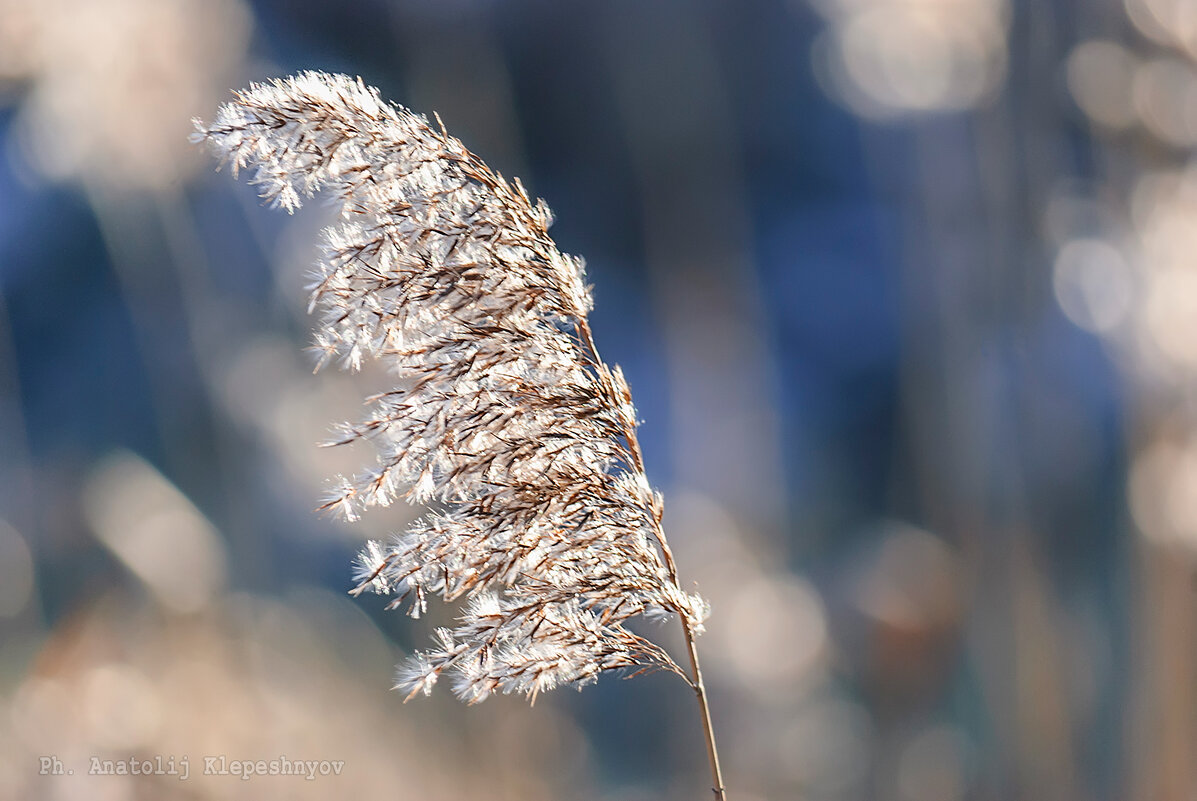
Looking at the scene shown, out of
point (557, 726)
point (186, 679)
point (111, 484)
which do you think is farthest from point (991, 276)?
point (111, 484)

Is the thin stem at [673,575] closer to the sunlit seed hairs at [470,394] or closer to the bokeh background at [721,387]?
the sunlit seed hairs at [470,394]

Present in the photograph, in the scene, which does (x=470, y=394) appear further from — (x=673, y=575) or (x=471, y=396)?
(x=673, y=575)

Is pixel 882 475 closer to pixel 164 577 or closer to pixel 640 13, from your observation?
pixel 640 13

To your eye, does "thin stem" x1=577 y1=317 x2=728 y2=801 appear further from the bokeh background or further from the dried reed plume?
the bokeh background

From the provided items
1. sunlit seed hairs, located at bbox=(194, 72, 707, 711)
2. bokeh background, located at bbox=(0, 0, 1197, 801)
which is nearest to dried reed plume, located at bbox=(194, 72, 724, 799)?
sunlit seed hairs, located at bbox=(194, 72, 707, 711)

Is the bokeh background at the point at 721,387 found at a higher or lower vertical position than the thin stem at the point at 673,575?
higher

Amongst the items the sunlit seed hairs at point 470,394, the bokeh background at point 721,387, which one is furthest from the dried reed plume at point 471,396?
the bokeh background at point 721,387
